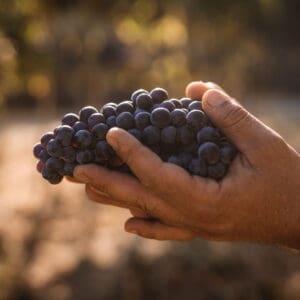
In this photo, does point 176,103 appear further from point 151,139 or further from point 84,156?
point 84,156

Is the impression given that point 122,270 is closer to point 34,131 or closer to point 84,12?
point 84,12

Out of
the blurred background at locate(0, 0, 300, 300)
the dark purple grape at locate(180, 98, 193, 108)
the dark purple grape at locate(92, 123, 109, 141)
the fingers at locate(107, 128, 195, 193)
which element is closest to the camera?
the fingers at locate(107, 128, 195, 193)

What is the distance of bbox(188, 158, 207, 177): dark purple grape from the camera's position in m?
1.46

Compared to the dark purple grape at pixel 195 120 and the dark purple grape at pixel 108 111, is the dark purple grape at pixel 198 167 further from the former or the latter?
the dark purple grape at pixel 108 111

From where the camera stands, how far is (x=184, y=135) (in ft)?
4.85

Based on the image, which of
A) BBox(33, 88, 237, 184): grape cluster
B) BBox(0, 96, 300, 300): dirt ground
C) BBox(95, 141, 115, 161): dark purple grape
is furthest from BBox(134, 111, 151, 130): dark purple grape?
BBox(0, 96, 300, 300): dirt ground

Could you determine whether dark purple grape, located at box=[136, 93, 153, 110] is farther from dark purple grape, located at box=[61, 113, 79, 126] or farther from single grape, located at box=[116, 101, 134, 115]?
dark purple grape, located at box=[61, 113, 79, 126]

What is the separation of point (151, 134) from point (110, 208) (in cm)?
484

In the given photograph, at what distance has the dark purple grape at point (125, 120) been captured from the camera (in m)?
1.50

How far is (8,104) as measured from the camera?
13.3 metres

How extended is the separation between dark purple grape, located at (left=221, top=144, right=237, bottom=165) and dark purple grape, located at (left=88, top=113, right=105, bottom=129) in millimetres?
376

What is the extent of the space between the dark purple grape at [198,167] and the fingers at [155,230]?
254 millimetres

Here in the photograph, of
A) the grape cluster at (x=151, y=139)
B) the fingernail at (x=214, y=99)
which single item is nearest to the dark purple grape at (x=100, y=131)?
the grape cluster at (x=151, y=139)

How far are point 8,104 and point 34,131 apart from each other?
2663 mm
